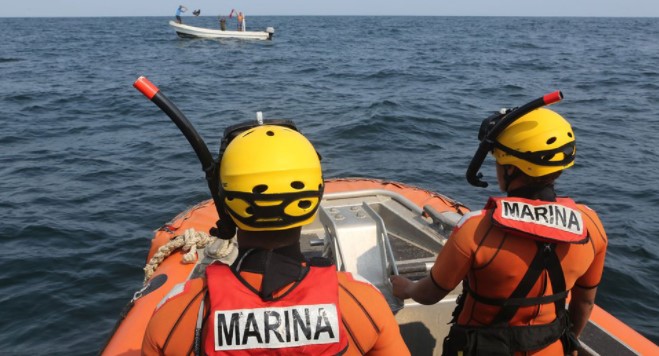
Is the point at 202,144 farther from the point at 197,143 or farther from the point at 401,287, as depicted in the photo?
the point at 401,287

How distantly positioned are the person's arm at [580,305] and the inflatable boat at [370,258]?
398 millimetres

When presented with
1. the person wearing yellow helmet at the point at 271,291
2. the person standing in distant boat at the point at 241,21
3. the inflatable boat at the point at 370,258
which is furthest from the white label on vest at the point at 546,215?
the person standing in distant boat at the point at 241,21

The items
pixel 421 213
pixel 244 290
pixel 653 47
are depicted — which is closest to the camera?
pixel 244 290

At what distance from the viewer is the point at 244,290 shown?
5.36 ft

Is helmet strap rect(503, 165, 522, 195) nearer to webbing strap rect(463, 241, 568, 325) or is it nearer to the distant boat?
webbing strap rect(463, 241, 568, 325)

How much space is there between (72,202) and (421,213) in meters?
5.96

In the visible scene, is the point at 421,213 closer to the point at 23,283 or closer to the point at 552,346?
the point at 552,346

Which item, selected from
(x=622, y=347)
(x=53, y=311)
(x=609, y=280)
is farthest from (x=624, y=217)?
(x=53, y=311)

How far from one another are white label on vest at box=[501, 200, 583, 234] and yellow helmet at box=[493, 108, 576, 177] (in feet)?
0.53

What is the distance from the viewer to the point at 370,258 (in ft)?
11.6

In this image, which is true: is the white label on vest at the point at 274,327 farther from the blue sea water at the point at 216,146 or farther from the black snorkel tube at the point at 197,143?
the blue sea water at the point at 216,146

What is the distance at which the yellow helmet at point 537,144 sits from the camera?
231cm

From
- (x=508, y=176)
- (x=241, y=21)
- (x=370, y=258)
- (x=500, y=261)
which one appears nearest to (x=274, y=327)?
(x=500, y=261)

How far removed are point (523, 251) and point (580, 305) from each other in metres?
0.61
